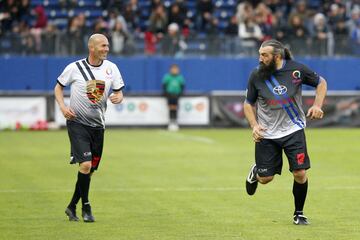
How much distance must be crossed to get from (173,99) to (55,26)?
5.72m

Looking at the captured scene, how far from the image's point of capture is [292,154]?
11.1 meters

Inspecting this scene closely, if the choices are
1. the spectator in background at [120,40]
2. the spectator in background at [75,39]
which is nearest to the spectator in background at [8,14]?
the spectator in background at [75,39]

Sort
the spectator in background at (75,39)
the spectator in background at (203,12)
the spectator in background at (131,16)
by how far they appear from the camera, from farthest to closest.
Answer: the spectator in background at (203,12)
the spectator in background at (131,16)
the spectator in background at (75,39)

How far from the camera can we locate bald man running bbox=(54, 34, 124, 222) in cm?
1153

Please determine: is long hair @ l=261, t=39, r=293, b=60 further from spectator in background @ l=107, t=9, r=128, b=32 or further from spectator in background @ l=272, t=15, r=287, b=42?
spectator in background @ l=107, t=9, r=128, b=32

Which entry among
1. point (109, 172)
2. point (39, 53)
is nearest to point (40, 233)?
point (109, 172)

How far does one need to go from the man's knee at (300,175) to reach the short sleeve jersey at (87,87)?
2.35m

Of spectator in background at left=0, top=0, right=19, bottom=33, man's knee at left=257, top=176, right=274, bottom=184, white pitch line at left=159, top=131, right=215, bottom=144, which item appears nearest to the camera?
man's knee at left=257, top=176, right=274, bottom=184

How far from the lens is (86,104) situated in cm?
1162

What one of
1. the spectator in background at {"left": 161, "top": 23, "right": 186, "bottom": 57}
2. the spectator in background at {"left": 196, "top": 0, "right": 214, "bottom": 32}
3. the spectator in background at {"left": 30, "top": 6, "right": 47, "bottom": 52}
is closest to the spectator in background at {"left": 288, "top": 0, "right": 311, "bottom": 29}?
the spectator in background at {"left": 196, "top": 0, "right": 214, "bottom": 32}

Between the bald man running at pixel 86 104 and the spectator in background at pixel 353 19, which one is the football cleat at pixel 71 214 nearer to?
the bald man running at pixel 86 104

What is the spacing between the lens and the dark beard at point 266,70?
11.0 metres

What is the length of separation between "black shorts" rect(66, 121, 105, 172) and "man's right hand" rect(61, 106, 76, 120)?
131mm

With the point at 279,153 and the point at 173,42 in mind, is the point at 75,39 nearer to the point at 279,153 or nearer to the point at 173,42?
the point at 173,42
